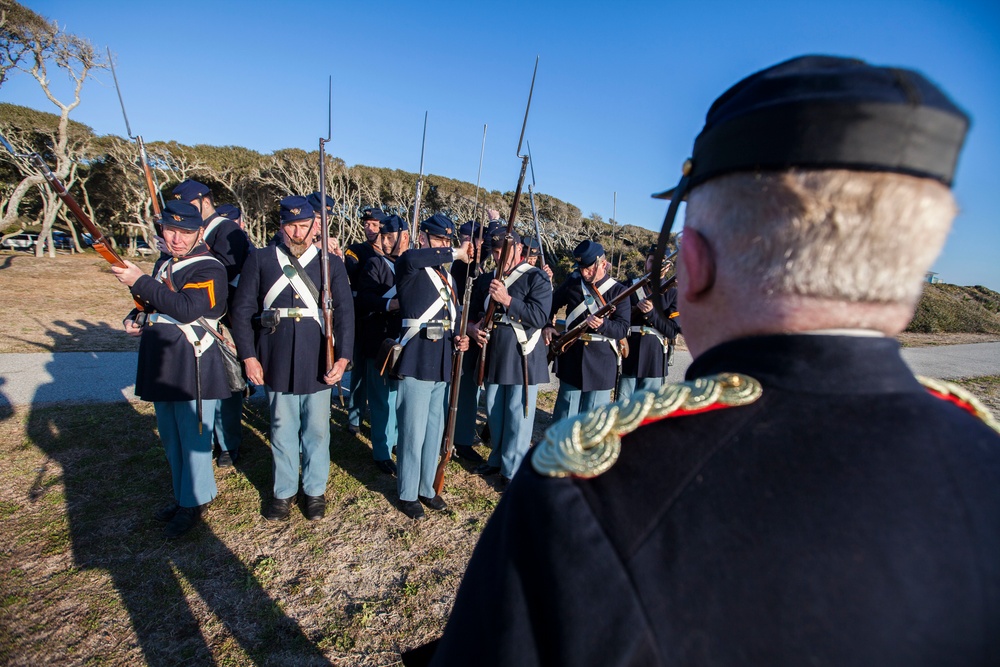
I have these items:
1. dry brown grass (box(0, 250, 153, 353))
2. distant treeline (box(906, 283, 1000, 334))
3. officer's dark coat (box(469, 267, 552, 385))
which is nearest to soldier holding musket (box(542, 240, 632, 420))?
officer's dark coat (box(469, 267, 552, 385))

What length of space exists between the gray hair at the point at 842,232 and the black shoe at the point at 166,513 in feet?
14.3

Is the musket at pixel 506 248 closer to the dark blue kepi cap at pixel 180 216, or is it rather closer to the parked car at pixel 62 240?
the dark blue kepi cap at pixel 180 216

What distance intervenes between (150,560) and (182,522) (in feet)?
1.07

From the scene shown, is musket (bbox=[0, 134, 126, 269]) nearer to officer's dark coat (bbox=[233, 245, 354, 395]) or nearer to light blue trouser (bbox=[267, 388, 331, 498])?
officer's dark coat (bbox=[233, 245, 354, 395])

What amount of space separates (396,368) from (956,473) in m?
3.71

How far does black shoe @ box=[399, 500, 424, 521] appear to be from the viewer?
4097mm

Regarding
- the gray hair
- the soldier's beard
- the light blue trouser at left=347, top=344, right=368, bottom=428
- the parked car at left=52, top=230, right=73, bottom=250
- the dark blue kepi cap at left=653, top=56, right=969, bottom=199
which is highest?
the dark blue kepi cap at left=653, top=56, right=969, bottom=199

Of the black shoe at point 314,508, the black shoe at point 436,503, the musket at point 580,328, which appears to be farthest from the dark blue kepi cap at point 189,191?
the musket at point 580,328

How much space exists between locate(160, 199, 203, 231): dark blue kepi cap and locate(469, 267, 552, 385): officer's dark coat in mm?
2488

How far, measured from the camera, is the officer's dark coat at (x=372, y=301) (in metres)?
5.41

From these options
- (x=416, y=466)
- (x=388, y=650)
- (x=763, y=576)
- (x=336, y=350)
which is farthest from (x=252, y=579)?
(x=763, y=576)

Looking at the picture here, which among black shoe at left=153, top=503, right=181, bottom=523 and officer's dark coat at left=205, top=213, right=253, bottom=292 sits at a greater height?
officer's dark coat at left=205, top=213, right=253, bottom=292

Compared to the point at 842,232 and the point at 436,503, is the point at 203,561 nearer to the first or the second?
the point at 436,503

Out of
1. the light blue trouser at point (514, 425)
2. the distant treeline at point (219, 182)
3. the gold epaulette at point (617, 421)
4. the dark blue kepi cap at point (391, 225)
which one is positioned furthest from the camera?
the distant treeline at point (219, 182)
